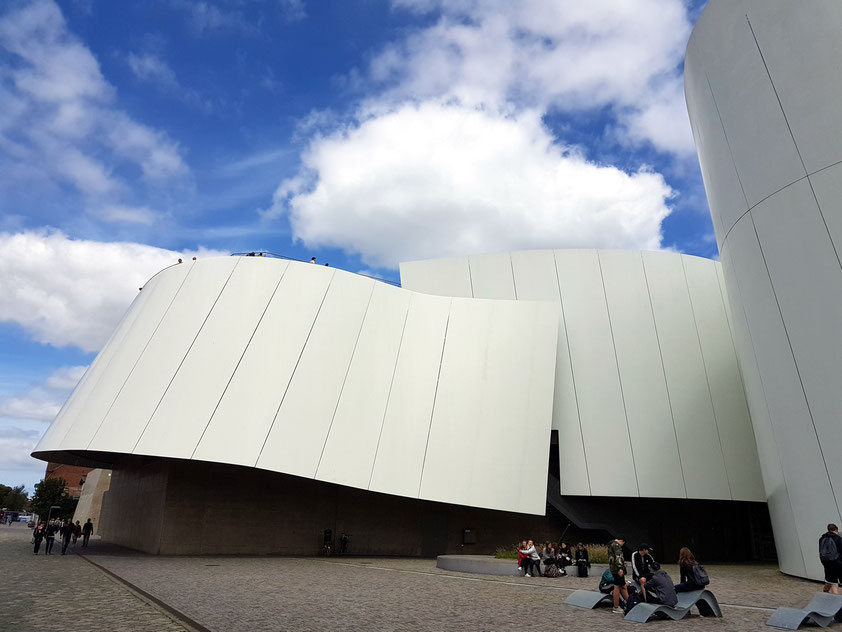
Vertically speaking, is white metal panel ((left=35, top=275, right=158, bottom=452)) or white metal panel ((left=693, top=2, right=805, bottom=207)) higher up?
white metal panel ((left=693, top=2, right=805, bottom=207))

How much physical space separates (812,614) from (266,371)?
47.7 feet

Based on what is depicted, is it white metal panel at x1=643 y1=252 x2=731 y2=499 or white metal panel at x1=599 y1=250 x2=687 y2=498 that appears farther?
white metal panel at x1=643 y1=252 x2=731 y2=499

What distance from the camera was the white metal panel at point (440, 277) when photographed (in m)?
24.8

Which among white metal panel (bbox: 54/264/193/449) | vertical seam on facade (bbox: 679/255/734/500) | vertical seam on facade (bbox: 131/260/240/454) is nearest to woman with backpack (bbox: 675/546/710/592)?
vertical seam on facade (bbox: 679/255/734/500)

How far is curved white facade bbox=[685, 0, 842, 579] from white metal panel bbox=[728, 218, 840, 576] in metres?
0.03

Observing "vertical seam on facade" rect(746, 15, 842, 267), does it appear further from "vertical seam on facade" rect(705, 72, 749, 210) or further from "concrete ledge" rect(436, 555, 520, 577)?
"concrete ledge" rect(436, 555, 520, 577)

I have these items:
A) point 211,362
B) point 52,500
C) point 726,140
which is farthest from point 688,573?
point 52,500

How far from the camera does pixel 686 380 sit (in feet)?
71.9

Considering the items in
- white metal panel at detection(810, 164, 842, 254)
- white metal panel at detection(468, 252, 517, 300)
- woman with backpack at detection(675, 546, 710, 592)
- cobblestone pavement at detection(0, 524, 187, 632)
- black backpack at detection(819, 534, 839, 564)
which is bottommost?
cobblestone pavement at detection(0, 524, 187, 632)

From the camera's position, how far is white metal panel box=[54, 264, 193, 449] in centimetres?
1767

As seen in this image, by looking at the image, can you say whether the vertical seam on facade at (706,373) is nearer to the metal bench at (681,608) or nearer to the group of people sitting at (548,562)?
the group of people sitting at (548,562)

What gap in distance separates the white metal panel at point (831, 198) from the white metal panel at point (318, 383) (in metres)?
13.3

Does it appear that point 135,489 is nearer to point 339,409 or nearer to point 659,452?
point 339,409

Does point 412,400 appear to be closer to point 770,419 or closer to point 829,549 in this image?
point 770,419
